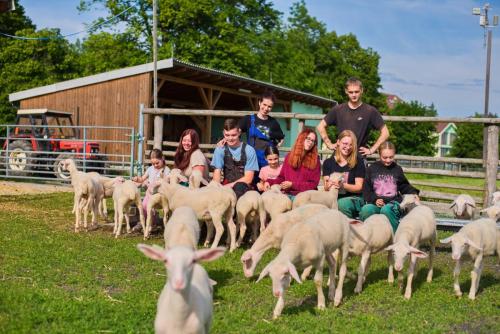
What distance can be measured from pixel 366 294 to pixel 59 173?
13614 mm

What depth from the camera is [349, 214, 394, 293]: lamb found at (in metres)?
6.23

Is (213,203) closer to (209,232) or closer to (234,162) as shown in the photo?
(209,232)

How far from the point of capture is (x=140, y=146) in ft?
47.5

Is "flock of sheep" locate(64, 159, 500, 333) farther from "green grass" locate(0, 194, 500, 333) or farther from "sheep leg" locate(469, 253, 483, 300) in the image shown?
"green grass" locate(0, 194, 500, 333)

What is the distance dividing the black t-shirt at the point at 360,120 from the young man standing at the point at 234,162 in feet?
4.48

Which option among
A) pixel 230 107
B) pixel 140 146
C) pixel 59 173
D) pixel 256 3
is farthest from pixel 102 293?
pixel 256 3

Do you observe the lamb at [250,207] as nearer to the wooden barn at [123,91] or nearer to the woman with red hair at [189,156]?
the woman with red hair at [189,156]

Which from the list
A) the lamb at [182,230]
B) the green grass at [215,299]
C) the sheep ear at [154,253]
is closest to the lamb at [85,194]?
the green grass at [215,299]

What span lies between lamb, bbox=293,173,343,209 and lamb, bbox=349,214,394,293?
0.90m

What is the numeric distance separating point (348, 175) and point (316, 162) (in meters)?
0.50

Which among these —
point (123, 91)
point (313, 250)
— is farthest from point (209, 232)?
point (123, 91)

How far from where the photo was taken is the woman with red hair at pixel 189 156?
8.84 metres

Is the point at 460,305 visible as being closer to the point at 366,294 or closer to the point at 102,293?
the point at 366,294

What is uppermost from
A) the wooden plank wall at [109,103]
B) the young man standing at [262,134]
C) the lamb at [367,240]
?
the wooden plank wall at [109,103]
